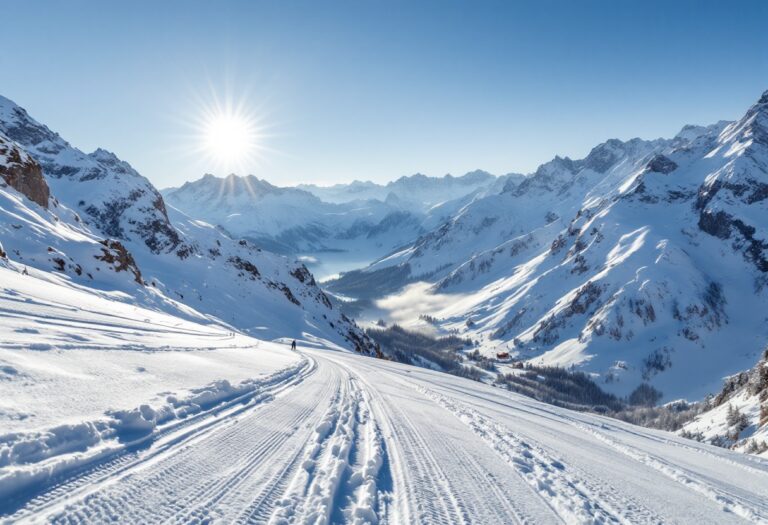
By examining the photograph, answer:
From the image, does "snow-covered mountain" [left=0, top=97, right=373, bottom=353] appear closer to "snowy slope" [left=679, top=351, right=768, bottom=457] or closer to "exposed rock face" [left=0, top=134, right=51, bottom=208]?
"exposed rock face" [left=0, top=134, right=51, bottom=208]

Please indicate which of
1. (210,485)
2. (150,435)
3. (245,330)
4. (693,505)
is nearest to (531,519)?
(693,505)

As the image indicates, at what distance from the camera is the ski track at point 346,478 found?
469 cm

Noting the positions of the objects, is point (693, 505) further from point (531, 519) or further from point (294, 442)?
point (294, 442)

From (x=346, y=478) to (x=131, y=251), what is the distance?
91.2 metres

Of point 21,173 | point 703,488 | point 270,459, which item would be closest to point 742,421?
point 703,488

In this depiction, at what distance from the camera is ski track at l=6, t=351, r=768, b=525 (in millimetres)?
4688

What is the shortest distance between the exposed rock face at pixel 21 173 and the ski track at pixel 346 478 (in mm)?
58805

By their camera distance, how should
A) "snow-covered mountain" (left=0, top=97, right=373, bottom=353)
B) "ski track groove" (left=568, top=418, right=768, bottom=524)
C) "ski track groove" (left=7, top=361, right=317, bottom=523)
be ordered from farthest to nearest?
"snow-covered mountain" (left=0, top=97, right=373, bottom=353), "ski track groove" (left=568, top=418, right=768, bottom=524), "ski track groove" (left=7, top=361, right=317, bottom=523)

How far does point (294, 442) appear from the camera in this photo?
25.3 feet

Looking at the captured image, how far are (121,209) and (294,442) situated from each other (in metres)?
110

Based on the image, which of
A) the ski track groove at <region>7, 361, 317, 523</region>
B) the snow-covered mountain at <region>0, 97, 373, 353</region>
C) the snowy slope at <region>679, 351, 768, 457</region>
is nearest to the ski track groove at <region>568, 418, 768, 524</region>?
the ski track groove at <region>7, 361, 317, 523</region>

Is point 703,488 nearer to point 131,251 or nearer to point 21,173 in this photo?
point 21,173

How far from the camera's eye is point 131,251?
82188mm

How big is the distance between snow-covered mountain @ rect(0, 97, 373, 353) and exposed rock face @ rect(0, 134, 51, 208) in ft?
0.48
